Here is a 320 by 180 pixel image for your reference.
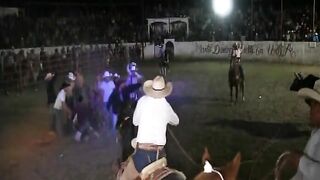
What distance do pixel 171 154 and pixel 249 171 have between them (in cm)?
73

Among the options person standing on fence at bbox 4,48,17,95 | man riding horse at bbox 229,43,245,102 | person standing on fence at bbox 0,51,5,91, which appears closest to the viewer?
man riding horse at bbox 229,43,245,102

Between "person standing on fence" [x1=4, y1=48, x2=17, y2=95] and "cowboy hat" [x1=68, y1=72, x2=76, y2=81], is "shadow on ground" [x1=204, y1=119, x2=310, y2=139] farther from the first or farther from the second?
"person standing on fence" [x1=4, y1=48, x2=17, y2=95]

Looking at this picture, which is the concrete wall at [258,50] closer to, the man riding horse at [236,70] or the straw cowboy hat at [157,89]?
the man riding horse at [236,70]

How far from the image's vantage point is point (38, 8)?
19.7 ft

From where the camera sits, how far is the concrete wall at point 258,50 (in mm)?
5664

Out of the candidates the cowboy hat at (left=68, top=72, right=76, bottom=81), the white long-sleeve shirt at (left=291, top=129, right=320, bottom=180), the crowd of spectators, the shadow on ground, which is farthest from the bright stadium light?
the white long-sleeve shirt at (left=291, top=129, right=320, bottom=180)

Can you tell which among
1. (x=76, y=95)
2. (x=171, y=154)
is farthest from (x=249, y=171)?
(x=76, y=95)

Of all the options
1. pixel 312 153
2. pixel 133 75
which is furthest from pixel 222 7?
pixel 312 153

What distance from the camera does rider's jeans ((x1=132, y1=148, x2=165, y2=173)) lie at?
133 inches

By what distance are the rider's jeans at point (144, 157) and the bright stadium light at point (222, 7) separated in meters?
2.60

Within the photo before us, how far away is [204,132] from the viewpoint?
6098mm

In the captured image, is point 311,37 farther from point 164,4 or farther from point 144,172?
point 144,172

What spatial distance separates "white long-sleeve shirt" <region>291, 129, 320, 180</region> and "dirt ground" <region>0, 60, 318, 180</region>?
2221 millimetres

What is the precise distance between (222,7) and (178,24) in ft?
1.83
